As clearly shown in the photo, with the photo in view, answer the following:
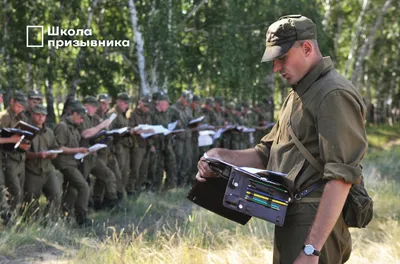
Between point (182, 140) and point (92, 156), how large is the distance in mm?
3399

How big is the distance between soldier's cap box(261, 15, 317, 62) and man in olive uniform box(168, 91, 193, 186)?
923cm

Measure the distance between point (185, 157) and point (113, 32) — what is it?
7412mm

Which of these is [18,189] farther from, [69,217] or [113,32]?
[113,32]

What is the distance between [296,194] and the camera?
2869 millimetres

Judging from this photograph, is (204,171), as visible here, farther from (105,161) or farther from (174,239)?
(105,161)

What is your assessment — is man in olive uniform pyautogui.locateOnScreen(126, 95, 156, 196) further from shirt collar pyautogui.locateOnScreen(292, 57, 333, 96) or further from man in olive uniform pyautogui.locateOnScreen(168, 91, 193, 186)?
shirt collar pyautogui.locateOnScreen(292, 57, 333, 96)

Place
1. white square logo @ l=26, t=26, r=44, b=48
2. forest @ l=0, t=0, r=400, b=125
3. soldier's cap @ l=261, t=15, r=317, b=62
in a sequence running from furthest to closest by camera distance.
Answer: white square logo @ l=26, t=26, r=44, b=48
forest @ l=0, t=0, r=400, b=125
soldier's cap @ l=261, t=15, r=317, b=62

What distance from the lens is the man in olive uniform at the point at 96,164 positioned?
9047 millimetres

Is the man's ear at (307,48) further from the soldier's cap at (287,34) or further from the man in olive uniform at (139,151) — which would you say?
the man in olive uniform at (139,151)

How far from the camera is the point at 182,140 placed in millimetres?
12328

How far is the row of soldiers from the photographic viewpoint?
7.90 m

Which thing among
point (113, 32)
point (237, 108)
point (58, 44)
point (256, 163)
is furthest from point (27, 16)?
point (256, 163)

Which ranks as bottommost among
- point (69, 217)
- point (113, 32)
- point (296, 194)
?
point (69, 217)

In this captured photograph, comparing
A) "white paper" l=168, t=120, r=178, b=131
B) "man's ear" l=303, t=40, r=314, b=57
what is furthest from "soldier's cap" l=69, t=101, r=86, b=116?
"man's ear" l=303, t=40, r=314, b=57
